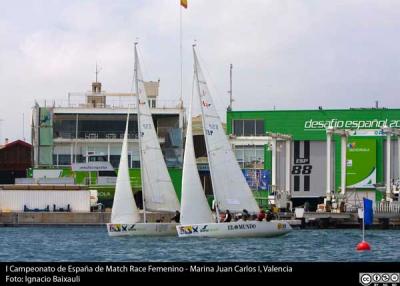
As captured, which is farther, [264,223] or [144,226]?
[144,226]

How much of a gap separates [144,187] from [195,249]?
19.5m

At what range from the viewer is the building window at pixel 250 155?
12381 cm

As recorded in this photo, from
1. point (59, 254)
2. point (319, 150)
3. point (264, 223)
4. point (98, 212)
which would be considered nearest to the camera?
point (59, 254)

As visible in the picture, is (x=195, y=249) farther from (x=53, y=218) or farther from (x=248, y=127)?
(x=248, y=127)

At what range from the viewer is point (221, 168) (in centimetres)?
7025

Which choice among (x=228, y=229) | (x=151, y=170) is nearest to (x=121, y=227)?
(x=151, y=170)

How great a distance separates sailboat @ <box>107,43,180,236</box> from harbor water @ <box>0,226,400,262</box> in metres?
2.09

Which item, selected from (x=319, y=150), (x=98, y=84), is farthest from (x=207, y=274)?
(x=98, y=84)

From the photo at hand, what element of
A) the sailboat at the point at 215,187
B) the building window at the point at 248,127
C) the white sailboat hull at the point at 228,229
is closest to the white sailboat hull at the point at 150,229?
the sailboat at the point at 215,187

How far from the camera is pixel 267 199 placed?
368 feet

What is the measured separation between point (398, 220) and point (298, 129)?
21766 mm

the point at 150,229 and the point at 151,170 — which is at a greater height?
the point at 151,170

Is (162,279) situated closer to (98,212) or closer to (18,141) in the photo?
(98,212)

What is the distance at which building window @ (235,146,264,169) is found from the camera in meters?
124
